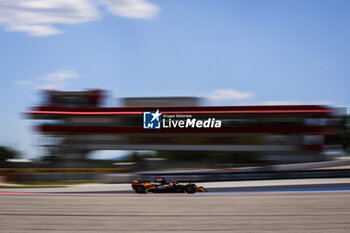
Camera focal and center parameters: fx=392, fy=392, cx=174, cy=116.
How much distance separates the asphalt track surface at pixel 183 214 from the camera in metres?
9.09

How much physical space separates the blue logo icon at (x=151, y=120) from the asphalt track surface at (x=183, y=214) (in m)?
24.4

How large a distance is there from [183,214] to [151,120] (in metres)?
29.1

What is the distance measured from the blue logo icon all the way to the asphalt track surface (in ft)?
80.2

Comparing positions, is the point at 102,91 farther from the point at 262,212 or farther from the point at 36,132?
the point at 262,212

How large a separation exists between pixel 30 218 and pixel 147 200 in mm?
4855

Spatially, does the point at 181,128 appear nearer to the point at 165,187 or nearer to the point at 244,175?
the point at 244,175

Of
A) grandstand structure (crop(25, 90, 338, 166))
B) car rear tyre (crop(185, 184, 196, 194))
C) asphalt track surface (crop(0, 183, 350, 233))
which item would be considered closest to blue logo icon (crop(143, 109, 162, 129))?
grandstand structure (crop(25, 90, 338, 166))

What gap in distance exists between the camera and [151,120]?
39.8 meters

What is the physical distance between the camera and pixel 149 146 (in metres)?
39.4

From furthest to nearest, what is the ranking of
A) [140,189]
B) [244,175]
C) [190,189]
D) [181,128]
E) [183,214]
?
[181,128], [244,175], [140,189], [190,189], [183,214]

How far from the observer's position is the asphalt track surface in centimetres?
909

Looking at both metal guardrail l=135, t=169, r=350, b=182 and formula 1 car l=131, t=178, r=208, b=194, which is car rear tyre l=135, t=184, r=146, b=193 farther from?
metal guardrail l=135, t=169, r=350, b=182

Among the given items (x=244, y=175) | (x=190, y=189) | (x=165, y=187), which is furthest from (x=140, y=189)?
(x=244, y=175)

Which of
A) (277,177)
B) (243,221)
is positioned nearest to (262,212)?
(243,221)
